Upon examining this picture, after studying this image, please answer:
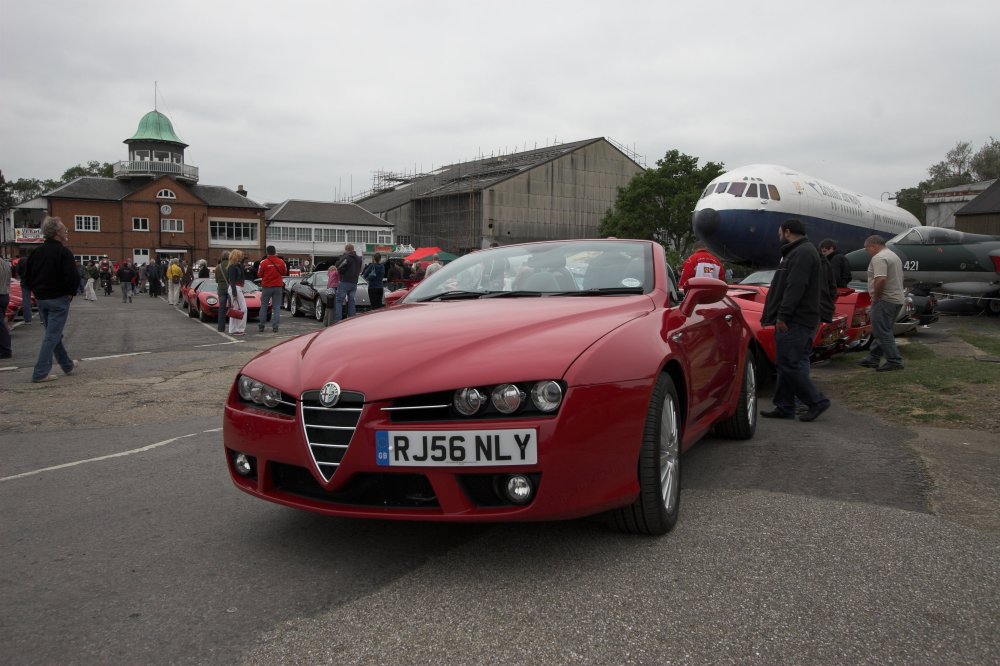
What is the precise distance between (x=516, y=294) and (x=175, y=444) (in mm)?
3050

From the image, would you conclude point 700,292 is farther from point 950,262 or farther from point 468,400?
point 950,262

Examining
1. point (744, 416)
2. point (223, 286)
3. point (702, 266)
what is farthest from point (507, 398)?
point (223, 286)

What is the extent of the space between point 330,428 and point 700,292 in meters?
2.20

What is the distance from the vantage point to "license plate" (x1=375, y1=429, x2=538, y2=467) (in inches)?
106

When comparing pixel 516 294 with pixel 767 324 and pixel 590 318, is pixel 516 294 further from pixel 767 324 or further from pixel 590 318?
pixel 767 324

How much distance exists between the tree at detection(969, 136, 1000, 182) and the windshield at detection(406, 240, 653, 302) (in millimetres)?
95173

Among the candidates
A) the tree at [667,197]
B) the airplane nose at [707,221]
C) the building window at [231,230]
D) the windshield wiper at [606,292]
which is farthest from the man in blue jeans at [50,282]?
the building window at [231,230]

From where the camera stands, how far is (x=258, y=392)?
10.6ft

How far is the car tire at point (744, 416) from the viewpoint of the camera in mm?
5375

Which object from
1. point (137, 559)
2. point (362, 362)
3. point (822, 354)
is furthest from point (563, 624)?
point (822, 354)

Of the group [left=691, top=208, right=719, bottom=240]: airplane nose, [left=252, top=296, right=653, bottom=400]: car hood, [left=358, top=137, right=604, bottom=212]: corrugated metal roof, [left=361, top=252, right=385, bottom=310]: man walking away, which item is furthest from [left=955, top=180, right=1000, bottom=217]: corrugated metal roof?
[left=252, top=296, right=653, bottom=400]: car hood

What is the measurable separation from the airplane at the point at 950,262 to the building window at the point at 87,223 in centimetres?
6506

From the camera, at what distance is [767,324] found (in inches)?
257

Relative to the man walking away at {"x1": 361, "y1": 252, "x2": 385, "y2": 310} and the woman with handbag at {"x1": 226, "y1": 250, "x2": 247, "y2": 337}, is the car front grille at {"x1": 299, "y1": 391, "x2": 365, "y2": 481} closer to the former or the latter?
the woman with handbag at {"x1": 226, "y1": 250, "x2": 247, "y2": 337}
